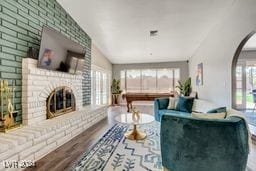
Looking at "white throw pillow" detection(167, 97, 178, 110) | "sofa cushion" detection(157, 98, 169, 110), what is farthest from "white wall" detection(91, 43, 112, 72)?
"white throw pillow" detection(167, 97, 178, 110)

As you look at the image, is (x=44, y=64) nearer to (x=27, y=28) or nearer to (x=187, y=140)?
(x=27, y=28)

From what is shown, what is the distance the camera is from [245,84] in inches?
269

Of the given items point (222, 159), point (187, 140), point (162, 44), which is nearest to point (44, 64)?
point (187, 140)

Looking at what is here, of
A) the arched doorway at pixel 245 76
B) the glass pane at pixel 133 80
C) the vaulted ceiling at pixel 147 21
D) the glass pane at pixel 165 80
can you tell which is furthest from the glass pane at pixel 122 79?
the arched doorway at pixel 245 76

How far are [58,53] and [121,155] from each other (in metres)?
2.52

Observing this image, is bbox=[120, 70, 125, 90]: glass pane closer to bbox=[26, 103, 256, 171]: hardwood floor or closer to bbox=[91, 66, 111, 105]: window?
bbox=[91, 66, 111, 105]: window

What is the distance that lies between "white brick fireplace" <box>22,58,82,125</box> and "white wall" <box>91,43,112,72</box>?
2.93 metres

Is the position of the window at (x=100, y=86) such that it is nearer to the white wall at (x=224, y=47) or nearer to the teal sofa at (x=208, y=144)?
the white wall at (x=224, y=47)

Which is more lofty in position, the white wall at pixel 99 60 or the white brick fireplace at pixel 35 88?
the white wall at pixel 99 60

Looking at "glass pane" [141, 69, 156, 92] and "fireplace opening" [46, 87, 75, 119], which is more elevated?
"glass pane" [141, 69, 156, 92]

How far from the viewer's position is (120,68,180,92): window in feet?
30.1

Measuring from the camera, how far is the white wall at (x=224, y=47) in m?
3.16

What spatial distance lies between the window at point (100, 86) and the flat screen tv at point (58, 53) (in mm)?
1961

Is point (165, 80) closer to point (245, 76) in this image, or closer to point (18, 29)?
point (245, 76)
